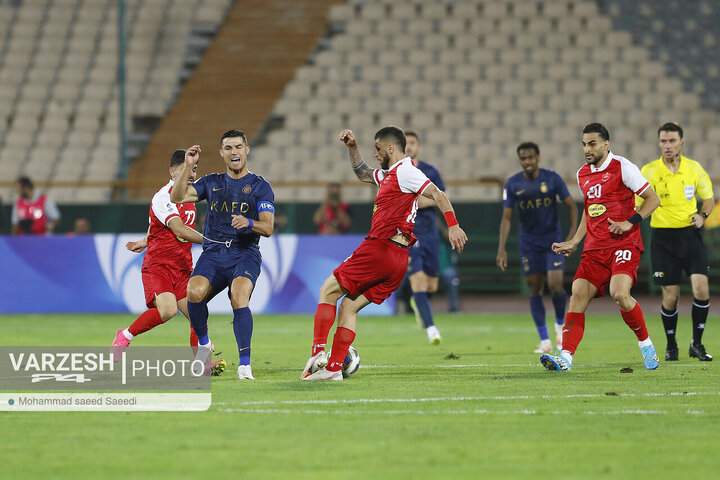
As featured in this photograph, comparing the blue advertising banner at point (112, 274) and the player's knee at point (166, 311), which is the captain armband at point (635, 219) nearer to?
the player's knee at point (166, 311)

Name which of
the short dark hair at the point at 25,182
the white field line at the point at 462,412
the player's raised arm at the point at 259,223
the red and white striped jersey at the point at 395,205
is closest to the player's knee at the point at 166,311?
the player's raised arm at the point at 259,223

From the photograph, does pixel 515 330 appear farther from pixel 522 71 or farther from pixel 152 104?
pixel 152 104

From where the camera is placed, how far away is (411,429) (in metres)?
5.96

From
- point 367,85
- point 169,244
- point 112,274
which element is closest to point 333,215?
point 112,274

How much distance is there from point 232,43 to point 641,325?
22.4 m

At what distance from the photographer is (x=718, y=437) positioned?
576cm

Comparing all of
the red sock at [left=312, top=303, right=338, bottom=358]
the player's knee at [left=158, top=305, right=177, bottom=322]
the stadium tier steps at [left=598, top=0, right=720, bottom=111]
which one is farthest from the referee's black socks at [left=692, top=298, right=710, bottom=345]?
the stadium tier steps at [left=598, top=0, right=720, bottom=111]

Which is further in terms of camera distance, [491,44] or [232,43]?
[232,43]

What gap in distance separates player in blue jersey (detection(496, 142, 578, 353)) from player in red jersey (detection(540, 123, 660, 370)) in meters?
2.43

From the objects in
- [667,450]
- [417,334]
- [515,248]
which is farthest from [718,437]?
[515,248]

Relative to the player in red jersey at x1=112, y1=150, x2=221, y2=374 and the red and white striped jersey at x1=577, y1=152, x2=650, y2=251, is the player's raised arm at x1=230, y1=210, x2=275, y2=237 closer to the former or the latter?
the player in red jersey at x1=112, y1=150, x2=221, y2=374

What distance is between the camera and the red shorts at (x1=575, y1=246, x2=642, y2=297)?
9211 millimetres

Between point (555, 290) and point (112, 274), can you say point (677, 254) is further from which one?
point (112, 274)

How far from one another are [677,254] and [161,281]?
16.5 feet
